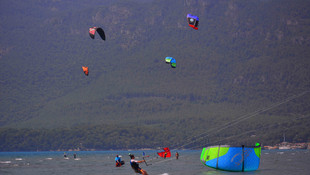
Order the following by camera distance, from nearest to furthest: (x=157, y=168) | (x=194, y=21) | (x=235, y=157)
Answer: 1. (x=235, y=157)
2. (x=157, y=168)
3. (x=194, y=21)

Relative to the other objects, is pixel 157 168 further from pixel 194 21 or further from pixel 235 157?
pixel 194 21

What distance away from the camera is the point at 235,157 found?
53750 mm

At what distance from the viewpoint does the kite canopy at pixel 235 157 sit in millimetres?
53250

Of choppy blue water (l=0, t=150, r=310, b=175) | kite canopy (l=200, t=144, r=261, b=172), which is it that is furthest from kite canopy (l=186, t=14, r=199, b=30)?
kite canopy (l=200, t=144, r=261, b=172)

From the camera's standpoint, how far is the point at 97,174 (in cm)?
6078

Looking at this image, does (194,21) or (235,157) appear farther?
(194,21)

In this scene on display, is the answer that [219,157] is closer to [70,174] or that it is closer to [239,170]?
[239,170]

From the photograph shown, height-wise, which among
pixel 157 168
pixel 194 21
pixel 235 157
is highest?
pixel 194 21

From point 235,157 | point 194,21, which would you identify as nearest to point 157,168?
point 235,157

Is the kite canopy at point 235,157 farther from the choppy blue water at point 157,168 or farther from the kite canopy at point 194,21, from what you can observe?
the kite canopy at point 194,21

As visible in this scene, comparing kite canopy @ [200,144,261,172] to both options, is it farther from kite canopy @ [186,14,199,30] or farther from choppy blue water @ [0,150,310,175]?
kite canopy @ [186,14,199,30]

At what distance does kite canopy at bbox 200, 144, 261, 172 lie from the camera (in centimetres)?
5325

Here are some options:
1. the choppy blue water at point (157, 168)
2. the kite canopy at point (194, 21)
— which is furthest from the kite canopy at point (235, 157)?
the kite canopy at point (194, 21)

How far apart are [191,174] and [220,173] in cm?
352
